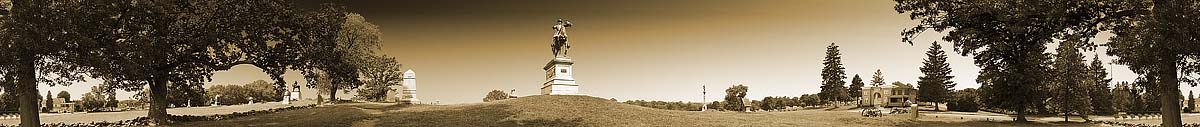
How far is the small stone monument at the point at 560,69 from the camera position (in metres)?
36.6

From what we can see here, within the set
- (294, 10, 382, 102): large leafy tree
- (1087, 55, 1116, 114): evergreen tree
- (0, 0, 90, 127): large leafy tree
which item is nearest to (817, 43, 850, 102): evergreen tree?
(1087, 55, 1116, 114): evergreen tree

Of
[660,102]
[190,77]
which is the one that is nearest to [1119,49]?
[190,77]

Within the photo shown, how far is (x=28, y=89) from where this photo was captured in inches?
631

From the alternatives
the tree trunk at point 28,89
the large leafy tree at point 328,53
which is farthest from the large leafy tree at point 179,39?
the tree trunk at point 28,89

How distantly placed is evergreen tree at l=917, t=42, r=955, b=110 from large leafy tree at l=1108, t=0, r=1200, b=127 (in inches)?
1827

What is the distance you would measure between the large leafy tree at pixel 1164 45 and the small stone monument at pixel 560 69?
78.4 ft

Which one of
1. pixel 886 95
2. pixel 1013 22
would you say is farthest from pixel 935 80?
A: pixel 1013 22

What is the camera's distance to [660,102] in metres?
49.1

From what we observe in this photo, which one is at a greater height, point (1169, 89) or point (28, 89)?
point (28, 89)

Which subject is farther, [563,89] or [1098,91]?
[563,89]

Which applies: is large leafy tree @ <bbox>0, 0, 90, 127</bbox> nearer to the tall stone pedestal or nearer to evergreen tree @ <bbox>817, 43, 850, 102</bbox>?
the tall stone pedestal

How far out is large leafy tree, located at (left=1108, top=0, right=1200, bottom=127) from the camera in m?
13.8

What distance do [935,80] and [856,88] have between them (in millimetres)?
8508

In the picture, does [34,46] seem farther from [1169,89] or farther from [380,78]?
[380,78]
